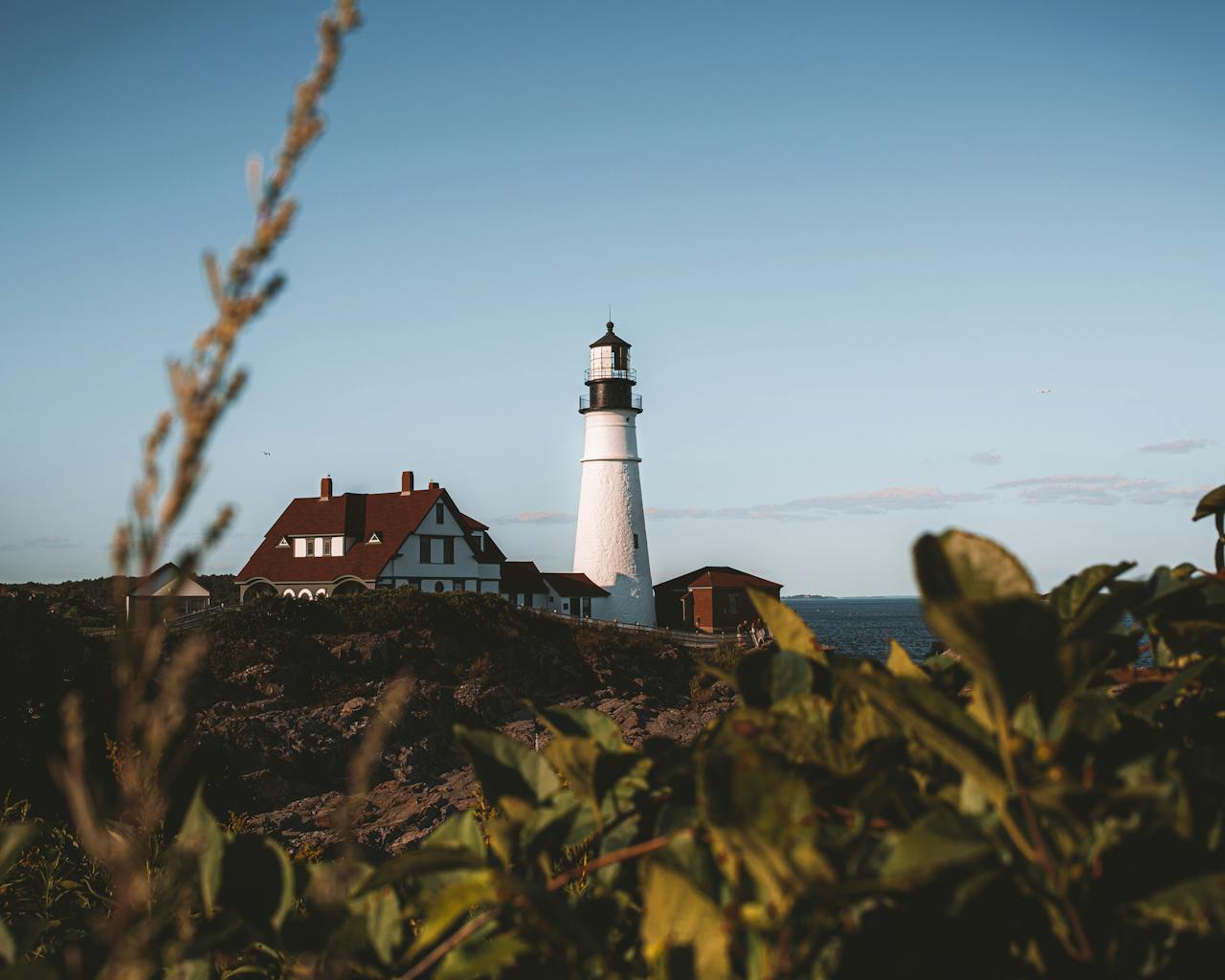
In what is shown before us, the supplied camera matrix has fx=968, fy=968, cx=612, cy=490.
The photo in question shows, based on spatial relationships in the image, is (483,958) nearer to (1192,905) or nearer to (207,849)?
(207,849)

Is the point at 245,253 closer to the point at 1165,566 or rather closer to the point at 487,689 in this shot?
the point at 1165,566

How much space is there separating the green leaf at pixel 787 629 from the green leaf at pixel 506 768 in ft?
1.22

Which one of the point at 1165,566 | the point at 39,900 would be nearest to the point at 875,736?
the point at 1165,566

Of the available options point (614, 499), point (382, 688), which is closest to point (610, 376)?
point (614, 499)

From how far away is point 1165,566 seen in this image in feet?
4.61

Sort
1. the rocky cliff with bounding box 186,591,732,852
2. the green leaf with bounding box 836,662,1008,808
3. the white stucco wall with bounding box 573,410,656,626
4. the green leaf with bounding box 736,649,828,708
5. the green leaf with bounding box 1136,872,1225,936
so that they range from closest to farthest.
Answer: the green leaf with bounding box 1136,872,1225,936 < the green leaf with bounding box 836,662,1008,808 < the green leaf with bounding box 736,649,828,708 < the rocky cliff with bounding box 186,591,732,852 < the white stucco wall with bounding box 573,410,656,626

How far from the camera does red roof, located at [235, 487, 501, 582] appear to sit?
39281mm

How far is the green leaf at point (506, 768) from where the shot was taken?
51.2 inches

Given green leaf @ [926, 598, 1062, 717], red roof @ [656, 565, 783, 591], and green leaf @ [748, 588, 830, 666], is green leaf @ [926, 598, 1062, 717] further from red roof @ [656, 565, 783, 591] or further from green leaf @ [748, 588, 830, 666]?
red roof @ [656, 565, 783, 591]

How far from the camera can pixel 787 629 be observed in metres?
1.40

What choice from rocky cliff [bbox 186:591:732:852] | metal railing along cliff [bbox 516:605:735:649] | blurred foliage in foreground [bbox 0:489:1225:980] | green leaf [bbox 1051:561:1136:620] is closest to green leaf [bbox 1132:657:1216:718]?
blurred foliage in foreground [bbox 0:489:1225:980]

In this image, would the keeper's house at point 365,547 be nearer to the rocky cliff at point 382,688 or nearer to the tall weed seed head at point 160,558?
the rocky cliff at point 382,688

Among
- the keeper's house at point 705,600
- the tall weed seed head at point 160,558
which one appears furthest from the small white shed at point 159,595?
the keeper's house at point 705,600

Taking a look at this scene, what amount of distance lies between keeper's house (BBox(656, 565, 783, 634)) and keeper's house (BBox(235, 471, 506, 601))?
11.9m
